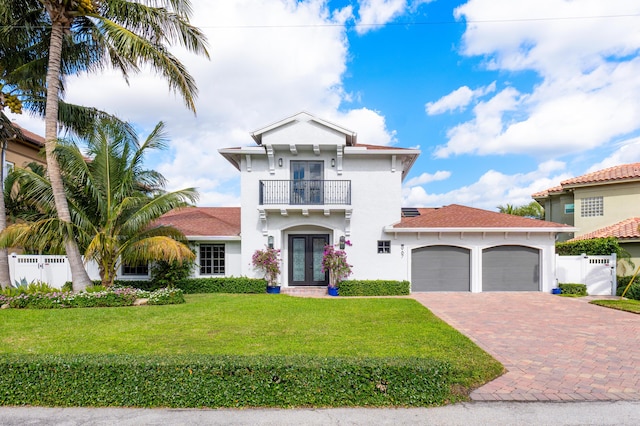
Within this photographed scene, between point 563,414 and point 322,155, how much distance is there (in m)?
12.5

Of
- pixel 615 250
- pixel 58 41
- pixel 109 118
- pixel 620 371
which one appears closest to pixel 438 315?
pixel 620 371

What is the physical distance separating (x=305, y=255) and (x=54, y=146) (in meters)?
9.90

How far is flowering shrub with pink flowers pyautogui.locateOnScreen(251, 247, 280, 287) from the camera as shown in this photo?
1464 centimetres

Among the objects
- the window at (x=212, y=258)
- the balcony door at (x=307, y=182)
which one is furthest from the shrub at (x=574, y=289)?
the window at (x=212, y=258)

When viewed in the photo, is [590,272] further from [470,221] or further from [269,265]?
[269,265]

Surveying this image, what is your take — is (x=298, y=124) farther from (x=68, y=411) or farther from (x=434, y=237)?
(x=68, y=411)

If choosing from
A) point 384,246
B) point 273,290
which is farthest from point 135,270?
point 384,246

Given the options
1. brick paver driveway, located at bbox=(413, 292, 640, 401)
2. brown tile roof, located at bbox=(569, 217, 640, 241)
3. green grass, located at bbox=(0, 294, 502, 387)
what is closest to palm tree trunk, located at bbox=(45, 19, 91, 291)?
green grass, located at bbox=(0, 294, 502, 387)

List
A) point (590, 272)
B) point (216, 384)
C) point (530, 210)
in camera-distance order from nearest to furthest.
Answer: point (216, 384) → point (590, 272) → point (530, 210)

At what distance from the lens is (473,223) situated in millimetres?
15148

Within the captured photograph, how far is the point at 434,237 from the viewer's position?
15195mm

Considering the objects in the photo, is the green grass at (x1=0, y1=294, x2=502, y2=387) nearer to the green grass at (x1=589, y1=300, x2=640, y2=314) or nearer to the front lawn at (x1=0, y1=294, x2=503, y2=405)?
the front lawn at (x1=0, y1=294, x2=503, y2=405)

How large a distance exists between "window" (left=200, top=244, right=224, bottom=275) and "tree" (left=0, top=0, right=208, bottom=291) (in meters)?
4.71

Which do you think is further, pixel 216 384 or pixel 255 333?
pixel 255 333
